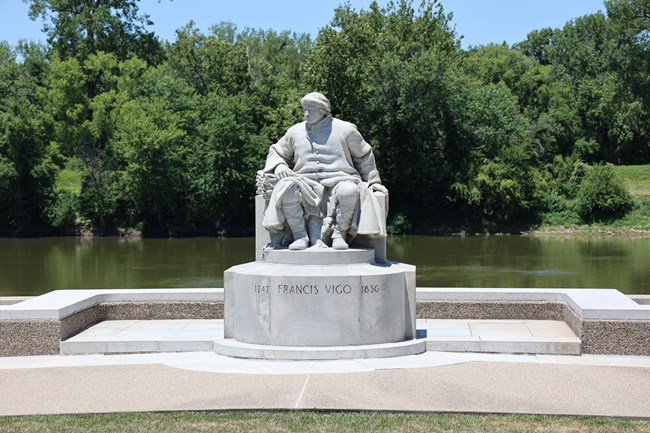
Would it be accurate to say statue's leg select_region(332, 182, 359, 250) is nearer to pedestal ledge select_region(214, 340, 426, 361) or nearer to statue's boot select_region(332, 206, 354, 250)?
statue's boot select_region(332, 206, 354, 250)

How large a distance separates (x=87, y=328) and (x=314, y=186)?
3.52m

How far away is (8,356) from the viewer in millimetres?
10562

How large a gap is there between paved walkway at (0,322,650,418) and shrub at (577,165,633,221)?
1401 inches

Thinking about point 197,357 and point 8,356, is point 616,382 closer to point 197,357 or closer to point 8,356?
point 197,357

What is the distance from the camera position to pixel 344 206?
35.6 feet

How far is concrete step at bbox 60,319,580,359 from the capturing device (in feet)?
33.2

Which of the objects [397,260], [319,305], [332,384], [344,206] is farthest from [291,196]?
[397,260]

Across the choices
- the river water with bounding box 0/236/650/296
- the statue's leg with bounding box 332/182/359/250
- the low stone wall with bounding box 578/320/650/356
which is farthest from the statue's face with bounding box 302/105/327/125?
the river water with bounding box 0/236/650/296

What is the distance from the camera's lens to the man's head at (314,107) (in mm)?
11242

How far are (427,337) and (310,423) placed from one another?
361cm

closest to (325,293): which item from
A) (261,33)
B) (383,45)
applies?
(383,45)

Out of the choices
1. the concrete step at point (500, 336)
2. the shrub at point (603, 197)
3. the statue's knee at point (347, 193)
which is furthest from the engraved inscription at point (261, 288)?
the shrub at point (603, 197)

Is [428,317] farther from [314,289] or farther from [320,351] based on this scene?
[320,351]

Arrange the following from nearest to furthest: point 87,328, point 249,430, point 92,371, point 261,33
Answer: point 249,430
point 92,371
point 87,328
point 261,33
